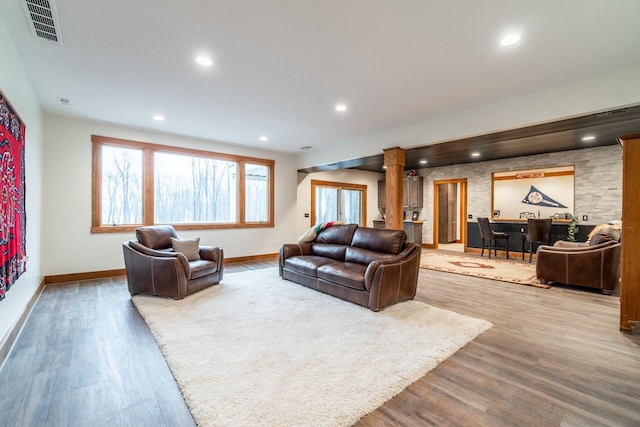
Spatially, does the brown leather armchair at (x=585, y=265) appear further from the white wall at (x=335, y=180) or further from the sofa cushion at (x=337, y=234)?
the white wall at (x=335, y=180)

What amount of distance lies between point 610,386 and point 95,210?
22.0 feet

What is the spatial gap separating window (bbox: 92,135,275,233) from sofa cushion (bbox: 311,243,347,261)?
2.46 meters

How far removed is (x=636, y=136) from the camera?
8.82 feet

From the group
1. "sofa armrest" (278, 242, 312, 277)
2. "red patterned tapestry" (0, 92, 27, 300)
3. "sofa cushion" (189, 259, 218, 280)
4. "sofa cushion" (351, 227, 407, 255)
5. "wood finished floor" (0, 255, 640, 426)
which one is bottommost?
"wood finished floor" (0, 255, 640, 426)

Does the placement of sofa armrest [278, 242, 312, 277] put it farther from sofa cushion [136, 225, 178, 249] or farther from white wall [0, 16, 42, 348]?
white wall [0, 16, 42, 348]

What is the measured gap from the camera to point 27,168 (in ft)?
10.7

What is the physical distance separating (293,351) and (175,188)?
4.65 metres

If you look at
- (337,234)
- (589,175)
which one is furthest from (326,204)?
(589,175)

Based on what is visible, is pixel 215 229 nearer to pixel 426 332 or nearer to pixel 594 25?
pixel 426 332

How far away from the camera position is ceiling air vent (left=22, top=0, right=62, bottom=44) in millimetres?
2035

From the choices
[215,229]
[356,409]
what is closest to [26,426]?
[356,409]

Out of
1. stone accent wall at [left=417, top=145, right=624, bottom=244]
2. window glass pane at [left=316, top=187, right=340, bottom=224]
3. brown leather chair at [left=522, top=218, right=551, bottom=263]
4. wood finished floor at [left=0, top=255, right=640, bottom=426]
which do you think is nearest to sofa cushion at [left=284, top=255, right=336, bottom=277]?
wood finished floor at [left=0, top=255, right=640, bottom=426]

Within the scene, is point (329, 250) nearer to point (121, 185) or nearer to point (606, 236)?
point (121, 185)

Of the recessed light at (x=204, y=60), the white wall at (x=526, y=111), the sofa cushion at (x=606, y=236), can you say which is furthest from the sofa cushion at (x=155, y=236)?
the sofa cushion at (x=606, y=236)
